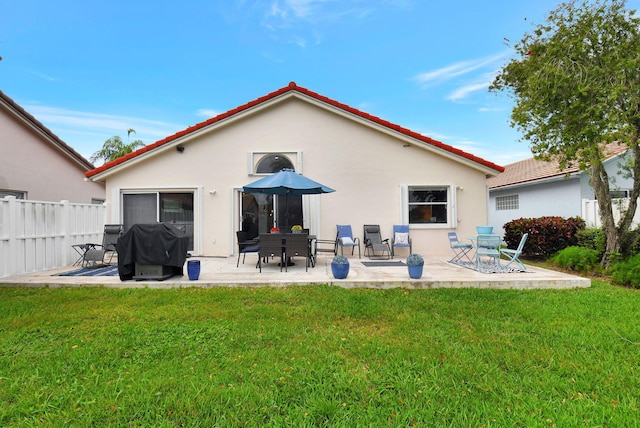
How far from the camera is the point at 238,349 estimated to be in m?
3.49

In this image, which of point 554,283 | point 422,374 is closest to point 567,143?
point 554,283

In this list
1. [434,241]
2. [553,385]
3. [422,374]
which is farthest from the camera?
[434,241]

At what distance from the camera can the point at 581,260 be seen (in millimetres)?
8047

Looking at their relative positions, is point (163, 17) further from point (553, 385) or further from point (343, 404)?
point (553, 385)

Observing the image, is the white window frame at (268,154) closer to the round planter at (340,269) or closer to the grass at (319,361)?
the round planter at (340,269)

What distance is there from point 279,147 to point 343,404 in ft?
28.4

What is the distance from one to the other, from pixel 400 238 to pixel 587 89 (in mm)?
5576

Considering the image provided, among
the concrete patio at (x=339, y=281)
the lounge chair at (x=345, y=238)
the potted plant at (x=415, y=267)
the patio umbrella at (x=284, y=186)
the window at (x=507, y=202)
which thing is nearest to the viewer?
the concrete patio at (x=339, y=281)

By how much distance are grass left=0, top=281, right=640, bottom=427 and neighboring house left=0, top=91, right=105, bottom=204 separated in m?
8.48

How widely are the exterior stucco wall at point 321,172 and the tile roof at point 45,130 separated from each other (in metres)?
5.20

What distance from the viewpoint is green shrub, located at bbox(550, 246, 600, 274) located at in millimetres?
7964

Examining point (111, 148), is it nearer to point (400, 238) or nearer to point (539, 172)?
point (400, 238)

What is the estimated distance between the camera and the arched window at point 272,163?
10.2m

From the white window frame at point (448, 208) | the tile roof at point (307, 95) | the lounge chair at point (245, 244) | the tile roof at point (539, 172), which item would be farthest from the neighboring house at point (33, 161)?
the tile roof at point (539, 172)
